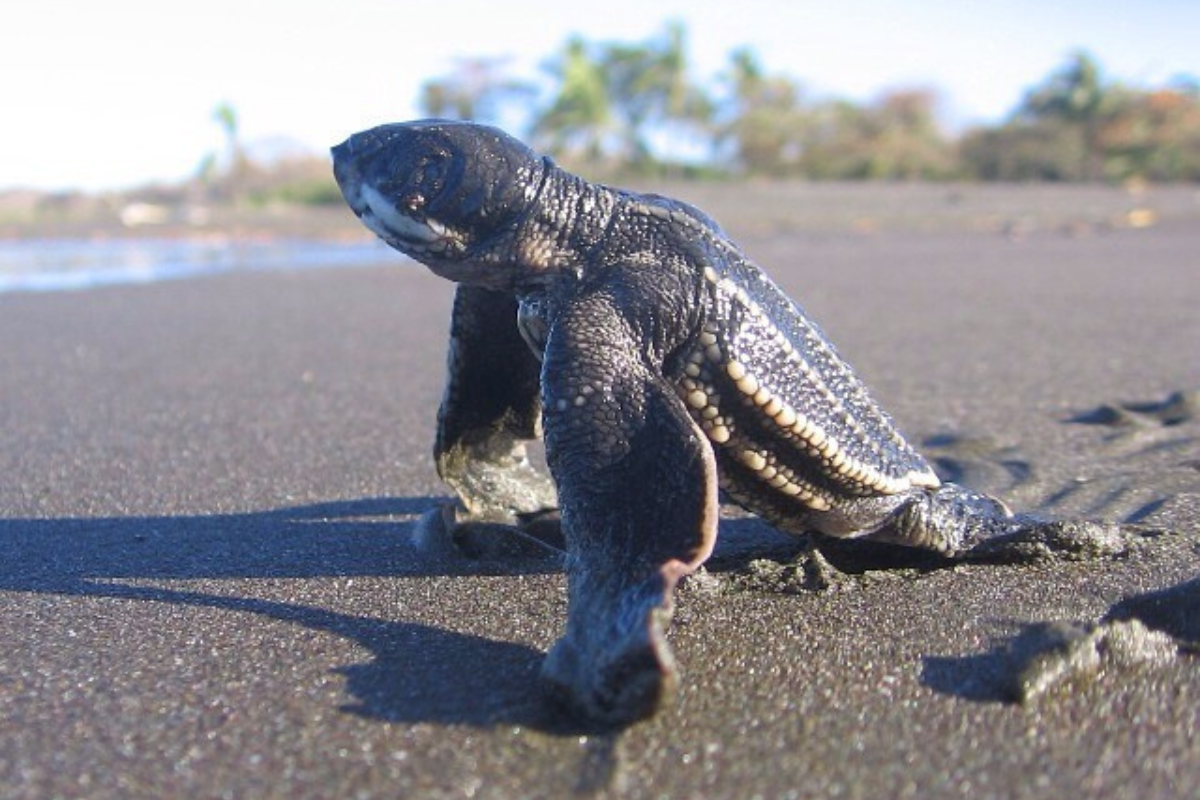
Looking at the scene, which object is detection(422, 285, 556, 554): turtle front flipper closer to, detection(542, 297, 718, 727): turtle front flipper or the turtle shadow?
the turtle shadow

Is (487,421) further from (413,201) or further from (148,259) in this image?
(148,259)

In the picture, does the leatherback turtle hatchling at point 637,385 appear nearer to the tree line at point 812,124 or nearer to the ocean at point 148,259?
the ocean at point 148,259

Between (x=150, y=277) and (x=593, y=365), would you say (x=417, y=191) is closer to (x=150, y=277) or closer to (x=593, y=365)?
(x=593, y=365)

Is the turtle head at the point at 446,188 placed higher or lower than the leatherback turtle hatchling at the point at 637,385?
higher

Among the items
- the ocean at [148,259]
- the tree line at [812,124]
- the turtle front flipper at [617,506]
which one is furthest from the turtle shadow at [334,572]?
the tree line at [812,124]

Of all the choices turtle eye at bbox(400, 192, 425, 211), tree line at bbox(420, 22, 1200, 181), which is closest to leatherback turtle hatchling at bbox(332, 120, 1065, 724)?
turtle eye at bbox(400, 192, 425, 211)

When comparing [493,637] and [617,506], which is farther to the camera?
[493,637]

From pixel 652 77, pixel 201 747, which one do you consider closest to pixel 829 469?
pixel 201 747

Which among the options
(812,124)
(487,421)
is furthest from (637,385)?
(812,124)
